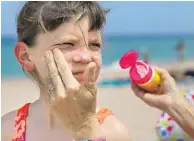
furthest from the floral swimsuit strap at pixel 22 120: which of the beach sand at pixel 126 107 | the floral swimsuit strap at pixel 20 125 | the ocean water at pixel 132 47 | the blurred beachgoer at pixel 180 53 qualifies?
the blurred beachgoer at pixel 180 53

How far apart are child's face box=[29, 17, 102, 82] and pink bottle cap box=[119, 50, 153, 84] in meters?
0.12

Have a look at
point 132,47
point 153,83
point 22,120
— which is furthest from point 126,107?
point 132,47

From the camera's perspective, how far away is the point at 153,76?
183 centimetres

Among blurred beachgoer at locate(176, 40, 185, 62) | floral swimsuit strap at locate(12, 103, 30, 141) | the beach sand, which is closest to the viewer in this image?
floral swimsuit strap at locate(12, 103, 30, 141)

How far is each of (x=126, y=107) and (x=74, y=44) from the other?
193 inches

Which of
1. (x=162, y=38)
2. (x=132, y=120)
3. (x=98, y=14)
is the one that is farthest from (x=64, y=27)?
(x=162, y=38)

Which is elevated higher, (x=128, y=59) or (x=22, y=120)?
(x=128, y=59)

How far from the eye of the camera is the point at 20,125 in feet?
6.54

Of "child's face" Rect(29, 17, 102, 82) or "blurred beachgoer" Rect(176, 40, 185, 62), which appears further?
"blurred beachgoer" Rect(176, 40, 185, 62)

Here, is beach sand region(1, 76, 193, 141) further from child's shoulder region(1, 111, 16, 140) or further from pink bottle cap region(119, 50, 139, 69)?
pink bottle cap region(119, 50, 139, 69)

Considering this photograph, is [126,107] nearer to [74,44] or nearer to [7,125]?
[7,125]

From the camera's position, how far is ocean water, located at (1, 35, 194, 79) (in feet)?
36.2

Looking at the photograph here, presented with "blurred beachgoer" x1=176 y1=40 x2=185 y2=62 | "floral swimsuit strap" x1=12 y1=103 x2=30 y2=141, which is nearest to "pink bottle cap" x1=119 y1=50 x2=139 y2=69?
"floral swimsuit strap" x1=12 y1=103 x2=30 y2=141

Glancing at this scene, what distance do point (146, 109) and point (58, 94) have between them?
493 cm
